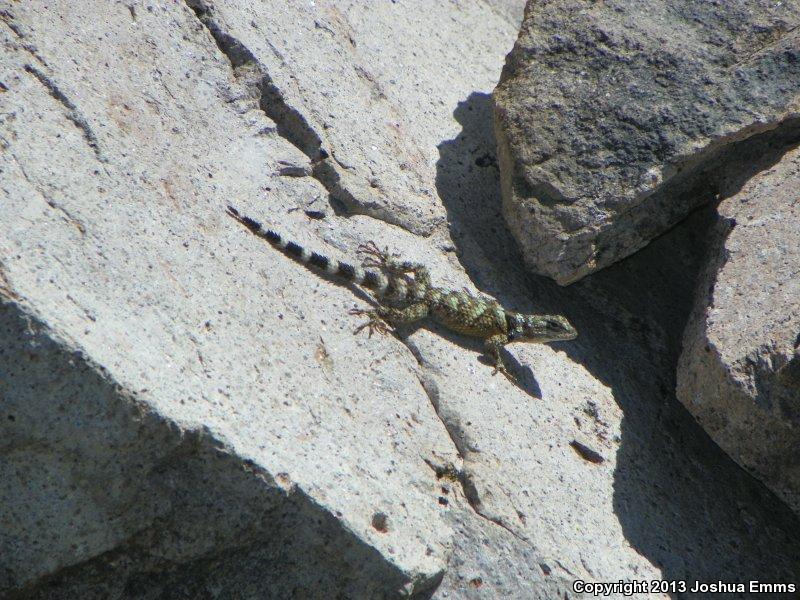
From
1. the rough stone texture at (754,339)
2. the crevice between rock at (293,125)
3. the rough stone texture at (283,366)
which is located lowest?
the rough stone texture at (283,366)

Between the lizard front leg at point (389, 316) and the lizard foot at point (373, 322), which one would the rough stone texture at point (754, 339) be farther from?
the lizard foot at point (373, 322)

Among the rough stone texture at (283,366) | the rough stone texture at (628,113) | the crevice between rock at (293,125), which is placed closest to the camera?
the rough stone texture at (283,366)

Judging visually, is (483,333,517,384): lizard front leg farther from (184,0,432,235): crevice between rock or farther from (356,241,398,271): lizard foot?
(184,0,432,235): crevice between rock

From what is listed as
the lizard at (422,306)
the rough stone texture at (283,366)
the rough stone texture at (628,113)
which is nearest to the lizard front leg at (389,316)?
the lizard at (422,306)

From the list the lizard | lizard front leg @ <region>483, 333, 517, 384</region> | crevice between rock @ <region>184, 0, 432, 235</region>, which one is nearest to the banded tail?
the lizard

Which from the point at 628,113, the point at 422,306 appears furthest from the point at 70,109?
the point at 628,113
